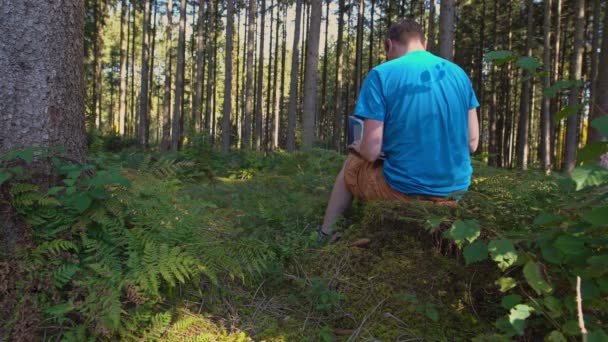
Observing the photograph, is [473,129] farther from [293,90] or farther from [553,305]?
[293,90]

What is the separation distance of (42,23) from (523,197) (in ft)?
11.8

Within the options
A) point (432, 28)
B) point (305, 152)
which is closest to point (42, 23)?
point (305, 152)

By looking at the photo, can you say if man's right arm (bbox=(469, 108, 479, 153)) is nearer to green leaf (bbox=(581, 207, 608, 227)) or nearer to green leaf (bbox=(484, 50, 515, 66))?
green leaf (bbox=(484, 50, 515, 66))

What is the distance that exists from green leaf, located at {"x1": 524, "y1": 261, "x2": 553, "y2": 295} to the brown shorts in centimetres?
109

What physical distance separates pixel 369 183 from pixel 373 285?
2.92 feet

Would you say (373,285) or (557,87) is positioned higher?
(557,87)

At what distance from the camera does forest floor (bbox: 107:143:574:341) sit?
221cm

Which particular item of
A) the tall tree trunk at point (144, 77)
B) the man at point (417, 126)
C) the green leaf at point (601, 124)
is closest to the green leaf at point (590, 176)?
the green leaf at point (601, 124)

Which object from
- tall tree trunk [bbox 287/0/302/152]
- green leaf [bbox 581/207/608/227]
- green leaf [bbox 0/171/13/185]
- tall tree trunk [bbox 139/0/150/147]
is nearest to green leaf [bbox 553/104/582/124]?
green leaf [bbox 581/207/608/227]

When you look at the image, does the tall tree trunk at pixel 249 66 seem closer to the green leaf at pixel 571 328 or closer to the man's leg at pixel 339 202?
the man's leg at pixel 339 202

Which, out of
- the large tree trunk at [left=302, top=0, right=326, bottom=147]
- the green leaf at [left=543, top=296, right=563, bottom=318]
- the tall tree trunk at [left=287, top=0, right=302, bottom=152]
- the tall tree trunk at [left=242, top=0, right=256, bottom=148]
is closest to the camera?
the green leaf at [left=543, top=296, right=563, bottom=318]

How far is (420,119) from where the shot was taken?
2852 mm

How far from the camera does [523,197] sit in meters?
2.88

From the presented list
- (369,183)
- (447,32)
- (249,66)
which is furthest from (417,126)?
(249,66)
